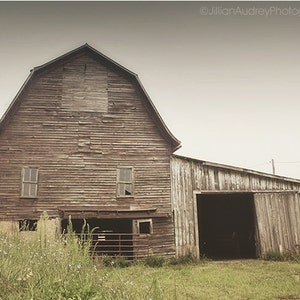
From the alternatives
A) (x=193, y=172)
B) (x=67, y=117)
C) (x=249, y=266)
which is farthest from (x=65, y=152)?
(x=249, y=266)

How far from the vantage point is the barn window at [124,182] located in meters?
14.8

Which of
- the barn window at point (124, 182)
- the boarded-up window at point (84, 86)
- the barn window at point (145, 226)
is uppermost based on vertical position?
the boarded-up window at point (84, 86)

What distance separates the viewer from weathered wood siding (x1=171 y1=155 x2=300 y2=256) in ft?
49.1

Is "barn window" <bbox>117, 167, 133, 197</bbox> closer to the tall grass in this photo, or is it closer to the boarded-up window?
the boarded-up window

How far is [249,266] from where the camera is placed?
12.9 meters

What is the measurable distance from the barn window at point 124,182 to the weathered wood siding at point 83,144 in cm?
21

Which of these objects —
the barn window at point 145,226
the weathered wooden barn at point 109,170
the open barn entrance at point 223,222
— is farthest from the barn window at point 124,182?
the open barn entrance at point 223,222

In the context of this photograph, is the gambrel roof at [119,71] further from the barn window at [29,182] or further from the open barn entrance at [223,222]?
the open barn entrance at [223,222]

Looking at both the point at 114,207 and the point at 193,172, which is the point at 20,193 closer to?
the point at 114,207

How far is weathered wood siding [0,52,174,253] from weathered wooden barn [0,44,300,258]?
→ 0.15 feet

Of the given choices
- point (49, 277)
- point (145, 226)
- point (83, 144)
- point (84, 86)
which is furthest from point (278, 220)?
point (49, 277)

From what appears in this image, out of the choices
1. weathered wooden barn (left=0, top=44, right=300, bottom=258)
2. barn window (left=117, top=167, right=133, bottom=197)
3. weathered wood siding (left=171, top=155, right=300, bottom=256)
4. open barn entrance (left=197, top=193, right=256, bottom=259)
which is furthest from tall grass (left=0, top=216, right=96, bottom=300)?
open barn entrance (left=197, top=193, right=256, bottom=259)

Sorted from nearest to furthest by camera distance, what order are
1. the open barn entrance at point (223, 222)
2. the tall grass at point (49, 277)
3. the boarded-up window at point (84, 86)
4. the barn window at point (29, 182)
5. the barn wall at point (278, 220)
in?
the tall grass at point (49, 277), the barn window at point (29, 182), the barn wall at point (278, 220), the boarded-up window at point (84, 86), the open barn entrance at point (223, 222)

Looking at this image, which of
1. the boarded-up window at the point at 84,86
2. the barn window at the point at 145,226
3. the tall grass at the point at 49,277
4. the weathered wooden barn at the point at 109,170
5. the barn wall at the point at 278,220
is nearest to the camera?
the tall grass at the point at 49,277
